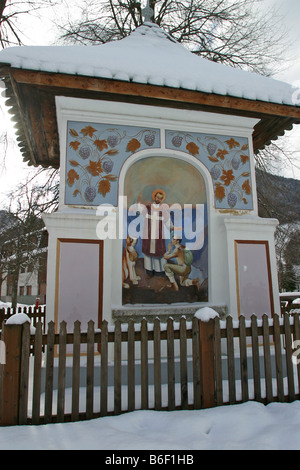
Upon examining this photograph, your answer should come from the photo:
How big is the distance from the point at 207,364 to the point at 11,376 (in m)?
1.85

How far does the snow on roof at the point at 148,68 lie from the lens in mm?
4426

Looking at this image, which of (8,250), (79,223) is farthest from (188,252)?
(8,250)

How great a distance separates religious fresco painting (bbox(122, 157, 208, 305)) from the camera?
5281 mm

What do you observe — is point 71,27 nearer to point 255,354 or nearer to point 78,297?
point 78,297

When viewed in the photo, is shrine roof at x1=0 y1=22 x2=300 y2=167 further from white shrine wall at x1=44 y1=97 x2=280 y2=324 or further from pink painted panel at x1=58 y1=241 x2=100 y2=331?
pink painted panel at x1=58 y1=241 x2=100 y2=331

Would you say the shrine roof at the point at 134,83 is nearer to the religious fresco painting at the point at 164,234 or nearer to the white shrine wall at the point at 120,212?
the white shrine wall at the point at 120,212

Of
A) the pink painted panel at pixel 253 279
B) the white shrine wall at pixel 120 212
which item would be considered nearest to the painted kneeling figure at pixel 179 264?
the white shrine wall at pixel 120 212

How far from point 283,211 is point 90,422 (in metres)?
11.7

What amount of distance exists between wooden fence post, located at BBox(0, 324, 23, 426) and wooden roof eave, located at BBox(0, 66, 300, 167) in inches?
127

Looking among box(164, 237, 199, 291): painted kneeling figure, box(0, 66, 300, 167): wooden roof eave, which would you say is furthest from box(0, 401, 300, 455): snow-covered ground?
box(0, 66, 300, 167): wooden roof eave

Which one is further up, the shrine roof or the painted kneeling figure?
the shrine roof

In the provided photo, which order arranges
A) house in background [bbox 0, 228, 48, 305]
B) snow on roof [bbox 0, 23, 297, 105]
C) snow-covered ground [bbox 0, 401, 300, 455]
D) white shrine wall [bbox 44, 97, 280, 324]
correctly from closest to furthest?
snow-covered ground [bbox 0, 401, 300, 455] < snow on roof [bbox 0, 23, 297, 105] < white shrine wall [bbox 44, 97, 280, 324] < house in background [bbox 0, 228, 48, 305]

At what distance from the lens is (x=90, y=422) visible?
9.59ft

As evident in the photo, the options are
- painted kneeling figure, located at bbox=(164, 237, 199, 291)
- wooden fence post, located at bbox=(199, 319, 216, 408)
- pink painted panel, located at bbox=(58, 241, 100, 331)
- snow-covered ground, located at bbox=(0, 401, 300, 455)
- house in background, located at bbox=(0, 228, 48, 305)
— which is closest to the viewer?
snow-covered ground, located at bbox=(0, 401, 300, 455)
